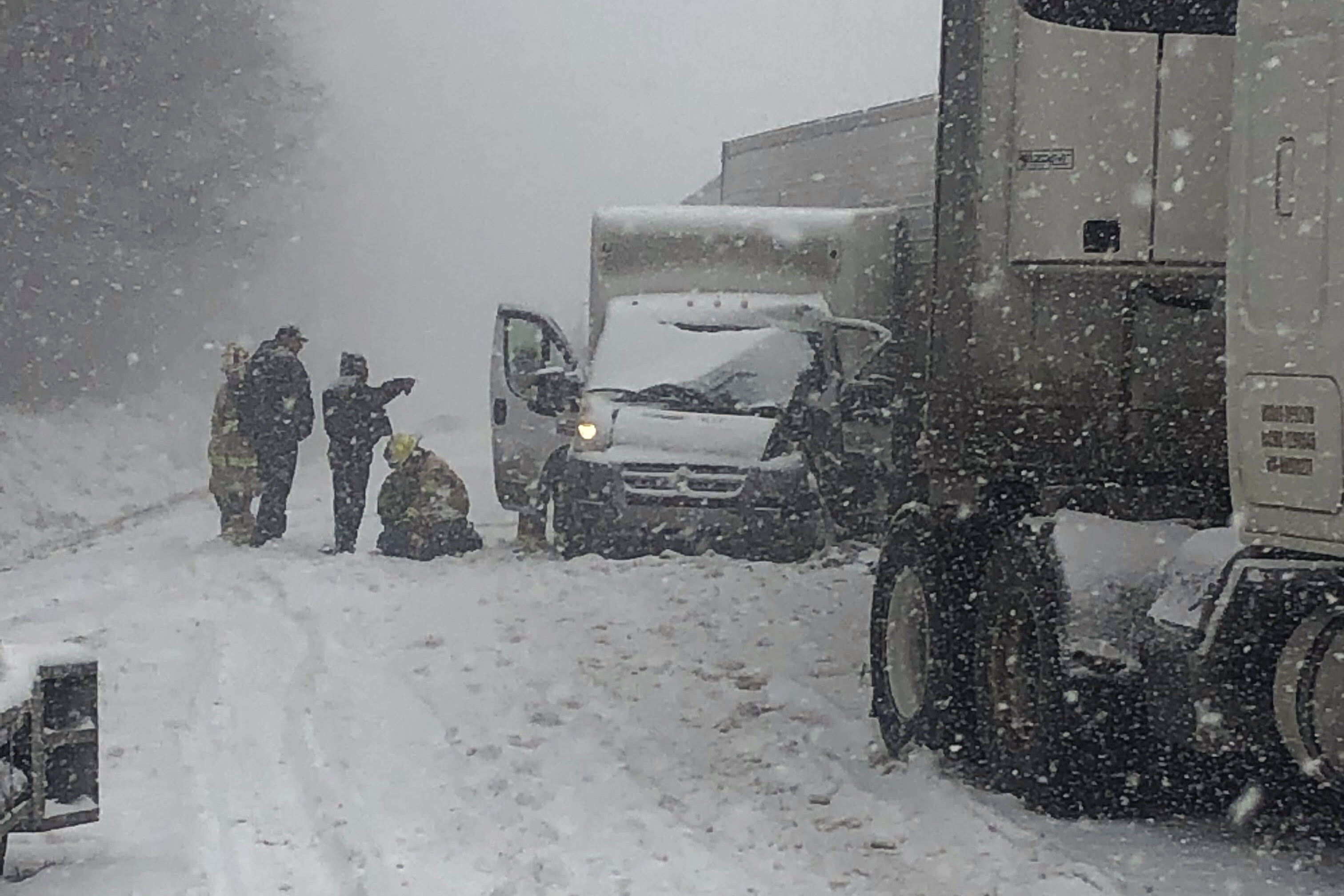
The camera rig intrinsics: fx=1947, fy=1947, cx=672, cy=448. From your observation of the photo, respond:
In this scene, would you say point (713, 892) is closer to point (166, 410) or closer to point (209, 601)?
point (209, 601)

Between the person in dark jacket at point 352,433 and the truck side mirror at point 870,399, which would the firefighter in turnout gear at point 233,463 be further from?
the truck side mirror at point 870,399

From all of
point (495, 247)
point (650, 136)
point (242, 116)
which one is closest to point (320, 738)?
point (242, 116)

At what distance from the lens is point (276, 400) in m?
15.3

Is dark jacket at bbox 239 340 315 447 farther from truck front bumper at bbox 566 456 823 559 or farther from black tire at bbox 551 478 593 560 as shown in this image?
truck front bumper at bbox 566 456 823 559

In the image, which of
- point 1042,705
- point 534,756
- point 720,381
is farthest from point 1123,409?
point 720,381

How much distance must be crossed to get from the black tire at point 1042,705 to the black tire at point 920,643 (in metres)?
0.19

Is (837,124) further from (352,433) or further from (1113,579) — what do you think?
(1113,579)

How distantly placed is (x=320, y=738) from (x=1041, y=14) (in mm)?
4155

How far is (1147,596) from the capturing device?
21.6 feet

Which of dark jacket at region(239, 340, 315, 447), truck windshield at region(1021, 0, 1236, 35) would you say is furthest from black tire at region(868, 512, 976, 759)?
dark jacket at region(239, 340, 315, 447)

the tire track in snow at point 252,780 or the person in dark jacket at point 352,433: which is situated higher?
the person in dark jacket at point 352,433

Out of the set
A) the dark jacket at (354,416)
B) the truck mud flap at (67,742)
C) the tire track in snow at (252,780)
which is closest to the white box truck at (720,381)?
the dark jacket at (354,416)

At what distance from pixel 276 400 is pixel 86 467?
1444 centimetres

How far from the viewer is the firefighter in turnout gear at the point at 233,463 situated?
15.6 m
